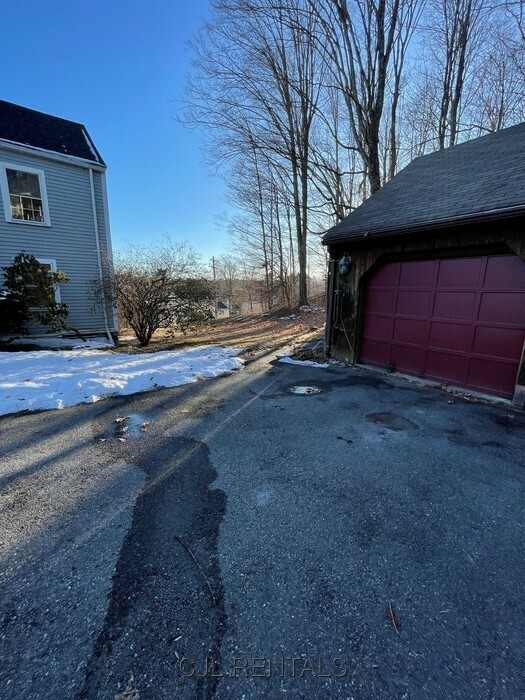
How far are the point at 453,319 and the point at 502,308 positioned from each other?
72 centimetres

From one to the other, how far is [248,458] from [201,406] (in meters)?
1.71

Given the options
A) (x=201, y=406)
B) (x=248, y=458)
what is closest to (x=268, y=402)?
(x=201, y=406)

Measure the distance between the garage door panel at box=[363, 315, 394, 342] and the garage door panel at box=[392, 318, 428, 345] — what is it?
4.9 inches

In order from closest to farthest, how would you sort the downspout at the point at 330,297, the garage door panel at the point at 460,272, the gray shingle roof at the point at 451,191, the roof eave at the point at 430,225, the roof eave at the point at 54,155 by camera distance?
the roof eave at the point at 430,225 < the gray shingle roof at the point at 451,191 < the garage door panel at the point at 460,272 < the downspout at the point at 330,297 < the roof eave at the point at 54,155

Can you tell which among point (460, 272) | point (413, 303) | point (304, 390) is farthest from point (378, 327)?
point (304, 390)

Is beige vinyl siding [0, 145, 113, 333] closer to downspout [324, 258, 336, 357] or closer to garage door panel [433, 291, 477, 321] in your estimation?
downspout [324, 258, 336, 357]

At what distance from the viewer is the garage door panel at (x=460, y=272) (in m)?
5.01

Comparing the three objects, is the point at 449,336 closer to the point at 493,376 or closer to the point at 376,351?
the point at 493,376

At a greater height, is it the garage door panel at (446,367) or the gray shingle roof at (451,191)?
the gray shingle roof at (451,191)

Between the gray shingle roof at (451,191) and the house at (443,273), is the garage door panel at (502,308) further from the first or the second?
the gray shingle roof at (451,191)

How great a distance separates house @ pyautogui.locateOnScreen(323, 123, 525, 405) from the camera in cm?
467

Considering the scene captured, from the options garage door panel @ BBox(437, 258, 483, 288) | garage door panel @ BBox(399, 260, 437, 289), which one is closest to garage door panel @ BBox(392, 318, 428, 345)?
garage door panel @ BBox(399, 260, 437, 289)

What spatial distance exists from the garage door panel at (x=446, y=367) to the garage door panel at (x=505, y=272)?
130 cm

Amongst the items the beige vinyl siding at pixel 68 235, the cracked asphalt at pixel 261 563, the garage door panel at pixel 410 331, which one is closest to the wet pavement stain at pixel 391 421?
the cracked asphalt at pixel 261 563
